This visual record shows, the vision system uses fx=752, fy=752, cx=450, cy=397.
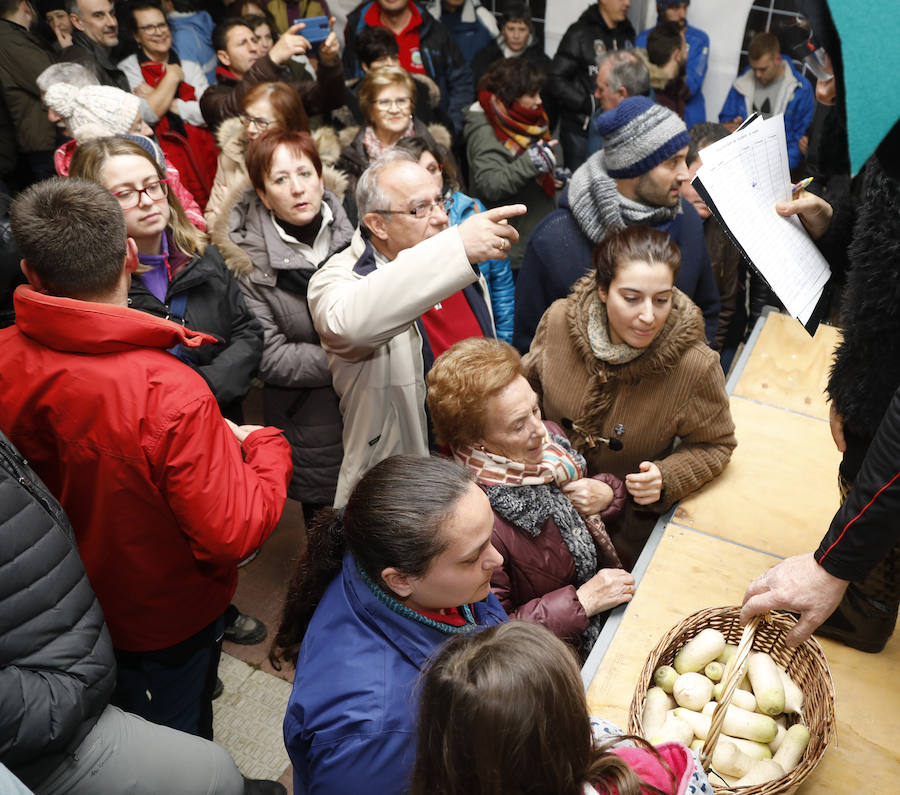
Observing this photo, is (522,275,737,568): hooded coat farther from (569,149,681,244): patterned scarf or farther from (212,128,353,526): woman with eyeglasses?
(212,128,353,526): woman with eyeglasses

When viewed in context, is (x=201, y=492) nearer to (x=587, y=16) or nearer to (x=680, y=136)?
(x=680, y=136)

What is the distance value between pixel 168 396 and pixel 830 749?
166cm

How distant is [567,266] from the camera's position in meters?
3.03

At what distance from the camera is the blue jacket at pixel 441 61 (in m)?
5.59

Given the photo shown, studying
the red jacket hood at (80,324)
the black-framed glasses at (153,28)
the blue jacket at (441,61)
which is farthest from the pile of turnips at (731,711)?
the black-framed glasses at (153,28)

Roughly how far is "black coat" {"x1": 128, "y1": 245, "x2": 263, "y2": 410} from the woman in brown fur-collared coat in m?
1.09

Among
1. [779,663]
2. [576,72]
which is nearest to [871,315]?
[779,663]

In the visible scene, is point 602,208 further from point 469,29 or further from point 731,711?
point 469,29

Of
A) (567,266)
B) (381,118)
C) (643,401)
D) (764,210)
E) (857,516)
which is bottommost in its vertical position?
(643,401)

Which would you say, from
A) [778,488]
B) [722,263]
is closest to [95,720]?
[778,488]

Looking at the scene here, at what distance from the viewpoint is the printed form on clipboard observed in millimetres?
1500

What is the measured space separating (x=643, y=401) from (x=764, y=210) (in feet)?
2.88

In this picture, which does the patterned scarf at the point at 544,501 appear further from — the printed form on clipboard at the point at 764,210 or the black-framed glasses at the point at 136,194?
the black-framed glasses at the point at 136,194

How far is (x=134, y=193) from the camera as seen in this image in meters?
2.51
